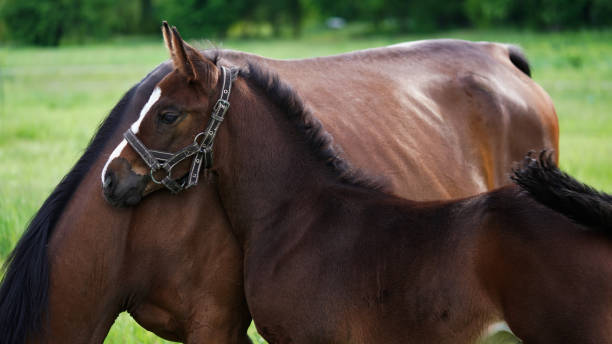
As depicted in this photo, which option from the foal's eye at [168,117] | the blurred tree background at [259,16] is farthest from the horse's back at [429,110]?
the blurred tree background at [259,16]

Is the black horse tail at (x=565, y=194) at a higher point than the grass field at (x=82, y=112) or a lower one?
higher

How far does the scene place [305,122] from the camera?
3.79 metres

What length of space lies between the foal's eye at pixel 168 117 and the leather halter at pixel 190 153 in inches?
5.3

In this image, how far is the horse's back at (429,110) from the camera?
14.4ft

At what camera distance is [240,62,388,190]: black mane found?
12.1 ft

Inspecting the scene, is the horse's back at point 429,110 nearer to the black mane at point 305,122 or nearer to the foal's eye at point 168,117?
the black mane at point 305,122

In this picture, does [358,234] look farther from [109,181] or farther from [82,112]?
[82,112]

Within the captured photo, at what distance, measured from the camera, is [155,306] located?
3.72 m

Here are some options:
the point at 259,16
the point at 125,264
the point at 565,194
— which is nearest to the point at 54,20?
the point at 259,16

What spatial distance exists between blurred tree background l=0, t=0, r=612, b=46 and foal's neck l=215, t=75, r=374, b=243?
49827mm

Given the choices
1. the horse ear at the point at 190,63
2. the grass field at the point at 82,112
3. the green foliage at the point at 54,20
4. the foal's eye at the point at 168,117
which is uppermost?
the horse ear at the point at 190,63

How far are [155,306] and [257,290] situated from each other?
1.98 feet

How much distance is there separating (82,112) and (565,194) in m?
15.6

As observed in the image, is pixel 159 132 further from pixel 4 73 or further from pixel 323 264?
pixel 4 73
